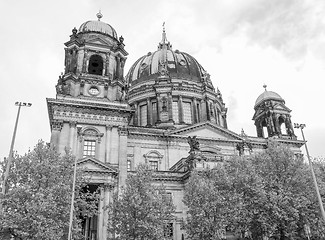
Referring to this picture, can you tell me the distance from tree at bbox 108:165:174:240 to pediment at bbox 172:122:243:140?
17949 mm

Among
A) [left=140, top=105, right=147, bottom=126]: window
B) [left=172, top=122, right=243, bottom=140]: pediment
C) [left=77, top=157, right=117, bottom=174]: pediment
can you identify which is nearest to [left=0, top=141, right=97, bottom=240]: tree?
[left=77, top=157, right=117, bottom=174]: pediment

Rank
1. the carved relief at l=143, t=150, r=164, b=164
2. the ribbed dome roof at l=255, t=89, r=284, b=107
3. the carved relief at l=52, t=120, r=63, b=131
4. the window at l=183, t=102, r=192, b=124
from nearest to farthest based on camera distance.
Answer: the carved relief at l=52, t=120, r=63, b=131 < the carved relief at l=143, t=150, r=164, b=164 < the window at l=183, t=102, r=192, b=124 < the ribbed dome roof at l=255, t=89, r=284, b=107

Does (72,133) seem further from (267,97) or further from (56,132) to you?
(267,97)

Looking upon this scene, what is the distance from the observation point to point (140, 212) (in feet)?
82.0

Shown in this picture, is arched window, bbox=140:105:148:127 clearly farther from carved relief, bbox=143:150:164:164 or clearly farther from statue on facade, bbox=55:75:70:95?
statue on facade, bbox=55:75:70:95

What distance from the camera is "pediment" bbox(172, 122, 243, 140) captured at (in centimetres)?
4384

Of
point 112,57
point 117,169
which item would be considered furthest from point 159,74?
point 117,169

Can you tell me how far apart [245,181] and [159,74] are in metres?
31.3

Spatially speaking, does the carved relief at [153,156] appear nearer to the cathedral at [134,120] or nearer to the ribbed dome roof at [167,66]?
the cathedral at [134,120]

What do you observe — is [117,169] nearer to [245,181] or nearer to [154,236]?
[154,236]

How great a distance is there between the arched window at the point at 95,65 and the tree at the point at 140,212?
18.7 m

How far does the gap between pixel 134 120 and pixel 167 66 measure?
12347 millimetres

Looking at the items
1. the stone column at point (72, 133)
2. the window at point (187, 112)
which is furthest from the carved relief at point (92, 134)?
the window at point (187, 112)

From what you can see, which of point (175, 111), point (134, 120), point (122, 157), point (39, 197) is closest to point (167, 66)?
point (175, 111)
